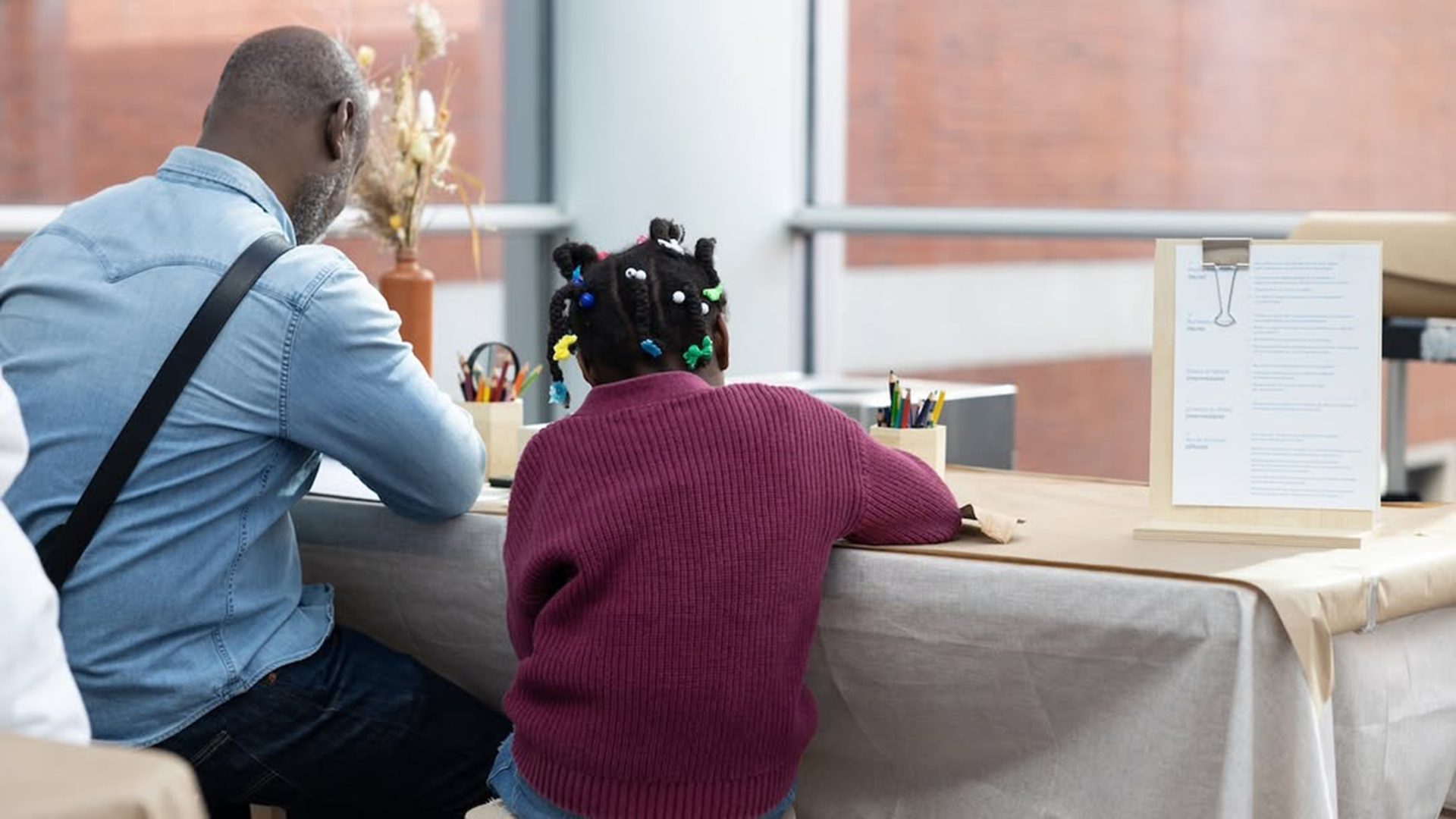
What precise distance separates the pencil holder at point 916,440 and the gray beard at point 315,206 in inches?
28.2

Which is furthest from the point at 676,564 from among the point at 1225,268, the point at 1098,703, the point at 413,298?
the point at 413,298

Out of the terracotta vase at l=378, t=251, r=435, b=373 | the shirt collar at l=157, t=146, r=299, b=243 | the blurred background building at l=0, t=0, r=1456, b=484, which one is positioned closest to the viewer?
the shirt collar at l=157, t=146, r=299, b=243

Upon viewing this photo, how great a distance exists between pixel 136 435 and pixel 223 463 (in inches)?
3.8

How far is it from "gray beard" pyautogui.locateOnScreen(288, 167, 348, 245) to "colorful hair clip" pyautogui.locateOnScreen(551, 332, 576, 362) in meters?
0.44

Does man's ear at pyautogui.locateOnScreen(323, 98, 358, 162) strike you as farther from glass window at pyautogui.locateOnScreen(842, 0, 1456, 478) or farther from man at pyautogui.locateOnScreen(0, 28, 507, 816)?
glass window at pyautogui.locateOnScreen(842, 0, 1456, 478)

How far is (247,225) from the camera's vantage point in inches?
80.6

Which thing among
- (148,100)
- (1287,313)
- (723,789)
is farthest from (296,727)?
(148,100)

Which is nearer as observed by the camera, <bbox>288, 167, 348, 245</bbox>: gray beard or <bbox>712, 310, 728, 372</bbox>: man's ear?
<bbox>712, 310, 728, 372</bbox>: man's ear

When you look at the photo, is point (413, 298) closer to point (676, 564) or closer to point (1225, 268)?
point (676, 564)

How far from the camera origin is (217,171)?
6.93 ft

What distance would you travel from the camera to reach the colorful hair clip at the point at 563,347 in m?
1.92

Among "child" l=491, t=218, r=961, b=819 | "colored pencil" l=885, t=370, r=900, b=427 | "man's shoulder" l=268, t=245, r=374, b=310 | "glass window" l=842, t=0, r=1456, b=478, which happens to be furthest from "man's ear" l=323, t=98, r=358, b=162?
"glass window" l=842, t=0, r=1456, b=478

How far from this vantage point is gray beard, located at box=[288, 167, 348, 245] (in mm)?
2221

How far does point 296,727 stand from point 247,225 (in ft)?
1.82
